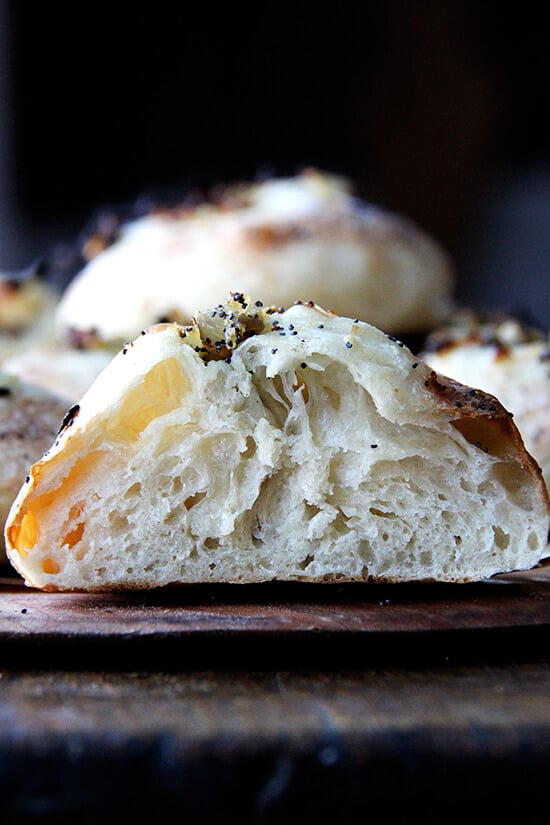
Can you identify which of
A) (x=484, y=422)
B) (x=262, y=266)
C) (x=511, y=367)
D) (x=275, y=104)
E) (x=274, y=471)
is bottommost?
(x=274, y=471)

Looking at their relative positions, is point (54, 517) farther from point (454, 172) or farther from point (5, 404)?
point (454, 172)

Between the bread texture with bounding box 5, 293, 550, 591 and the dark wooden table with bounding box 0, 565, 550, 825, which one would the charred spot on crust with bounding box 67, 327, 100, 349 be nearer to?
the bread texture with bounding box 5, 293, 550, 591

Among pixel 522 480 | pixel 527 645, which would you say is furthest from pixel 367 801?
pixel 522 480

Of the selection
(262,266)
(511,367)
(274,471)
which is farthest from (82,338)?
(274,471)

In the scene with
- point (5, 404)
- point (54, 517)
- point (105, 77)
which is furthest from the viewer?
point (105, 77)

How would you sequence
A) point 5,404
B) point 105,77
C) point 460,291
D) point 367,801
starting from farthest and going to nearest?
point 460,291, point 105,77, point 5,404, point 367,801

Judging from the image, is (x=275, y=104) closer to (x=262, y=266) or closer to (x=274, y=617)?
(x=262, y=266)
